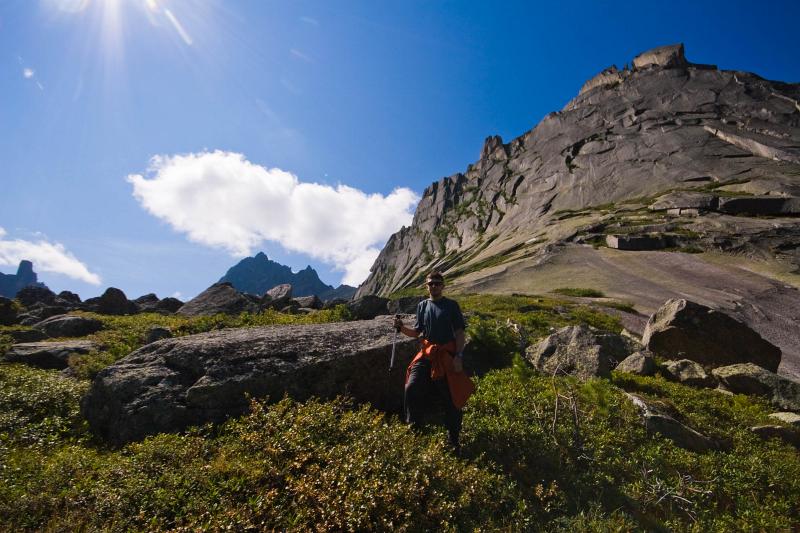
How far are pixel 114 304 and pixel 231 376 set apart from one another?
90.7 ft

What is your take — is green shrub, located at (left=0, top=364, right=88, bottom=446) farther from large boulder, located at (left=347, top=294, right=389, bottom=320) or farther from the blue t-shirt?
large boulder, located at (left=347, top=294, right=389, bottom=320)

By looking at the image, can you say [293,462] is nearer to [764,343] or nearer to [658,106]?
[764,343]

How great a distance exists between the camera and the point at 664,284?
3525cm

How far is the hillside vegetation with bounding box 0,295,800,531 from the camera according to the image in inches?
191

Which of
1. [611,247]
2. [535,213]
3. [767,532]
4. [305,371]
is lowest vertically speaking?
[767,532]

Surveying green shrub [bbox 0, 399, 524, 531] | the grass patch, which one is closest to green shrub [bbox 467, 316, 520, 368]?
green shrub [bbox 0, 399, 524, 531]

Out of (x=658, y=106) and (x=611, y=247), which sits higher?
(x=658, y=106)

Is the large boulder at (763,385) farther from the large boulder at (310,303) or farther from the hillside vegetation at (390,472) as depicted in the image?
the large boulder at (310,303)

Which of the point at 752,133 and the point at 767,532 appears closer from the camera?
the point at 767,532

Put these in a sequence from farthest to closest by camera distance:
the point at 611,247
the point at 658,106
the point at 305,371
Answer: the point at 658,106, the point at 611,247, the point at 305,371

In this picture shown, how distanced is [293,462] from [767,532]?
24.9 ft

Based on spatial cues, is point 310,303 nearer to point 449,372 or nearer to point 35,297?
point 449,372

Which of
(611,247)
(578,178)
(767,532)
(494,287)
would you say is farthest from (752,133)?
(767,532)

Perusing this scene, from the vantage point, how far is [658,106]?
114500 millimetres
